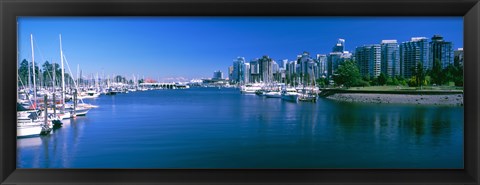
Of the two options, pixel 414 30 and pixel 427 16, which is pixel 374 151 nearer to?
pixel 427 16

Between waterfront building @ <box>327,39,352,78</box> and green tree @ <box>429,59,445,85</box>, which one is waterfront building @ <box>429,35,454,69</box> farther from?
waterfront building @ <box>327,39,352,78</box>

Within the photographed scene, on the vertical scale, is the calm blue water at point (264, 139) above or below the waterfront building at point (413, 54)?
below

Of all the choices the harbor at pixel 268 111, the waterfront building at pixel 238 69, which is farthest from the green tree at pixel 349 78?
the waterfront building at pixel 238 69

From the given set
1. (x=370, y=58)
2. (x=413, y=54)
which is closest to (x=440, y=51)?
(x=413, y=54)

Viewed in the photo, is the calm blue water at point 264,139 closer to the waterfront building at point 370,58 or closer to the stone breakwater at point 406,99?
the stone breakwater at point 406,99

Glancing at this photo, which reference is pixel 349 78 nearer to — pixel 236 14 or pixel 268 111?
pixel 268 111

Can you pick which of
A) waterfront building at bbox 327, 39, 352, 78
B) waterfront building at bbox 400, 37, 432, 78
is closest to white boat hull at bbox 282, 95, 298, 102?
waterfront building at bbox 327, 39, 352, 78
